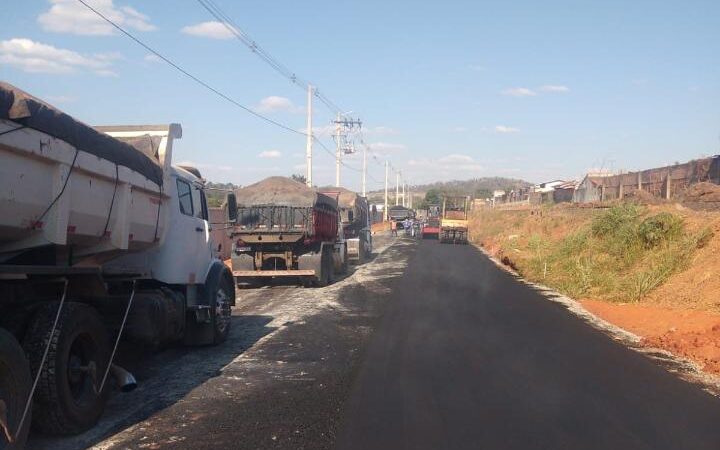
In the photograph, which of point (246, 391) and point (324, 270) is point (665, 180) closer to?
point (324, 270)

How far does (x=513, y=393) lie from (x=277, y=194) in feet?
36.5

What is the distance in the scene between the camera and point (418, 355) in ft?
28.8

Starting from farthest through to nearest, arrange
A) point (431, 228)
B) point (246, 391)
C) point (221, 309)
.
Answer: point (431, 228), point (221, 309), point (246, 391)

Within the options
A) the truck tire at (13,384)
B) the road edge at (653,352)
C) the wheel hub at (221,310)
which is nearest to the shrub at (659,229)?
the road edge at (653,352)

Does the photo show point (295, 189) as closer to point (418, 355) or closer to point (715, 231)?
point (418, 355)

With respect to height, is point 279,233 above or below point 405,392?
above

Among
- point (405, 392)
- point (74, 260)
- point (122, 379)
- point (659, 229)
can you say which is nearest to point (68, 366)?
point (122, 379)

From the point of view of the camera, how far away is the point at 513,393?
22.5 feet

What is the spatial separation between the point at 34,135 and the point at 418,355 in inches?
226

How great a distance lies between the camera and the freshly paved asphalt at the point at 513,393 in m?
5.48

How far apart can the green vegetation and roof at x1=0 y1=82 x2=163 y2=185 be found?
39.4 feet

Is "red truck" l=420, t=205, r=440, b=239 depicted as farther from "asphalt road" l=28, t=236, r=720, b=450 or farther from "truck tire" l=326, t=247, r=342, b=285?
"asphalt road" l=28, t=236, r=720, b=450

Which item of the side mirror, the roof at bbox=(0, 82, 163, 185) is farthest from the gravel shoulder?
the roof at bbox=(0, 82, 163, 185)

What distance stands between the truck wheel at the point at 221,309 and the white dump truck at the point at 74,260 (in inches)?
35.8
